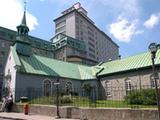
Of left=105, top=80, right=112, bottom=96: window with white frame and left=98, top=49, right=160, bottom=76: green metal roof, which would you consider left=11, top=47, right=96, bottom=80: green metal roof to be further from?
left=98, top=49, right=160, bottom=76: green metal roof

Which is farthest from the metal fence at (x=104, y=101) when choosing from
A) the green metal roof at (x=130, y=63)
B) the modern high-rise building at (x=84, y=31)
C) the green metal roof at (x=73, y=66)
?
the modern high-rise building at (x=84, y=31)

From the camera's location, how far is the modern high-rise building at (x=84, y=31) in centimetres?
10431

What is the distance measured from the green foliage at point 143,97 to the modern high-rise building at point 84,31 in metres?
79.9

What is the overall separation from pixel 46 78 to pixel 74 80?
620cm

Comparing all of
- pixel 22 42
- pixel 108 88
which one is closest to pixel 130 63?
pixel 108 88

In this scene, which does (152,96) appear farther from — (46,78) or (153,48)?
(46,78)

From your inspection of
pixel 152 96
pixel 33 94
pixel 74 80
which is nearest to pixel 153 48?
pixel 152 96

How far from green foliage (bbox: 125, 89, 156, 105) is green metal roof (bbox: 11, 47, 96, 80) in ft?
61.1

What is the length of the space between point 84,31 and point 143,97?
294ft

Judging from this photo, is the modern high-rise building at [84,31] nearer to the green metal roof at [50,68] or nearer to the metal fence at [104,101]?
the green metal roof at [50,68]

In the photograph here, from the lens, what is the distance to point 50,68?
131 ft

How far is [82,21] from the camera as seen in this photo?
108 metres

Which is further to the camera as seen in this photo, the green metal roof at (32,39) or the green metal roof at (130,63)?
the green metal roof at (32,39)

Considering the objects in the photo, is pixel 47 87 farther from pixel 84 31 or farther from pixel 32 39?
pixel 84 31
